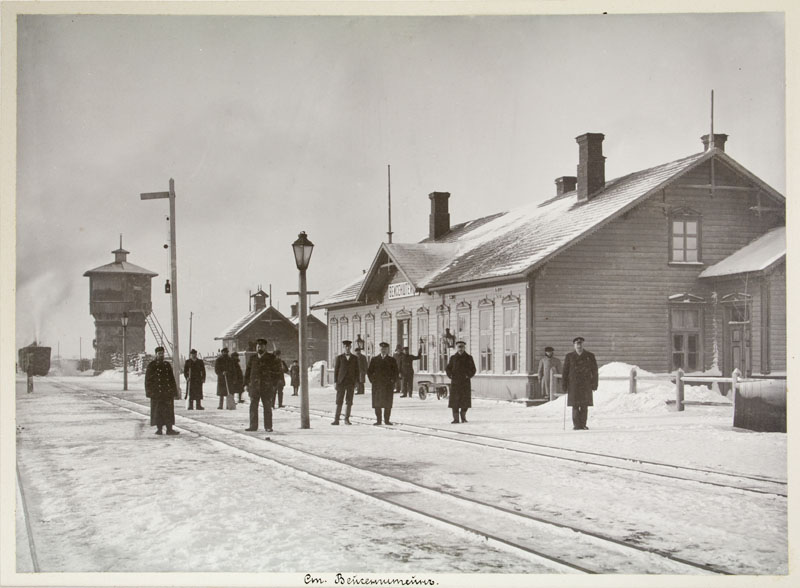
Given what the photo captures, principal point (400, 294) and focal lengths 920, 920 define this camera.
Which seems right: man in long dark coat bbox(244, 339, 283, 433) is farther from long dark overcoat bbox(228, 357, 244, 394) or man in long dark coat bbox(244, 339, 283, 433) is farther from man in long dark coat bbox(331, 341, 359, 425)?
long dark overcoat bbox(228, 357, 244, 394)

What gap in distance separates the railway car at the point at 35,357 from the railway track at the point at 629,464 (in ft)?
20.2

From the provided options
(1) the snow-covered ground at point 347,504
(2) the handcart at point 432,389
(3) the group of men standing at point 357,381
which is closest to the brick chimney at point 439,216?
(2) the handcart at point 432,389

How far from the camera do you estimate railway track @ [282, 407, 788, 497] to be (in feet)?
31.3

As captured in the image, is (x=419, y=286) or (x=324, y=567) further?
(x=419, y=286)

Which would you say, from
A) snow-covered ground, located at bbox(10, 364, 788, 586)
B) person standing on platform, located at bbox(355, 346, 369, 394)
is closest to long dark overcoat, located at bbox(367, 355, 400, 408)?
snow-covered ground, located at bbox(10, 364, 788, 586)

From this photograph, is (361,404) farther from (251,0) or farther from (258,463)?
(251,0)

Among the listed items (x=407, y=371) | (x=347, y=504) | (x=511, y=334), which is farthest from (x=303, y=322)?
(x=407, y=371)

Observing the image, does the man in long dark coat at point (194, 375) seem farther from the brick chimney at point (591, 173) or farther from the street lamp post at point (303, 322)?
the brick chimney at point (591, 173)

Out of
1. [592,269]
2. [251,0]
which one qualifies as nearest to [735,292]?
[592,269]

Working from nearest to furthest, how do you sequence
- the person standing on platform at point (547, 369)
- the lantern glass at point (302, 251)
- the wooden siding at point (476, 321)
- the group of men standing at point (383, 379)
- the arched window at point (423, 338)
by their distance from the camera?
1. the lantern glass at point (302, 251)
2. the group of men standing at point (383, 379)
3. the person standing on platform at point (547, 369)
4. the wooden siding at point (476, 321)
5. the arched window at point (423, 338)

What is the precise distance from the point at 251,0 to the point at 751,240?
17.2 m

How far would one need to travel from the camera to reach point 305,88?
10.9 metres

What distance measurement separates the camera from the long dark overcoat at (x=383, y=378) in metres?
17.5

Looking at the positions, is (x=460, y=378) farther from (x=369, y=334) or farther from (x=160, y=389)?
(x=369, y=334)
